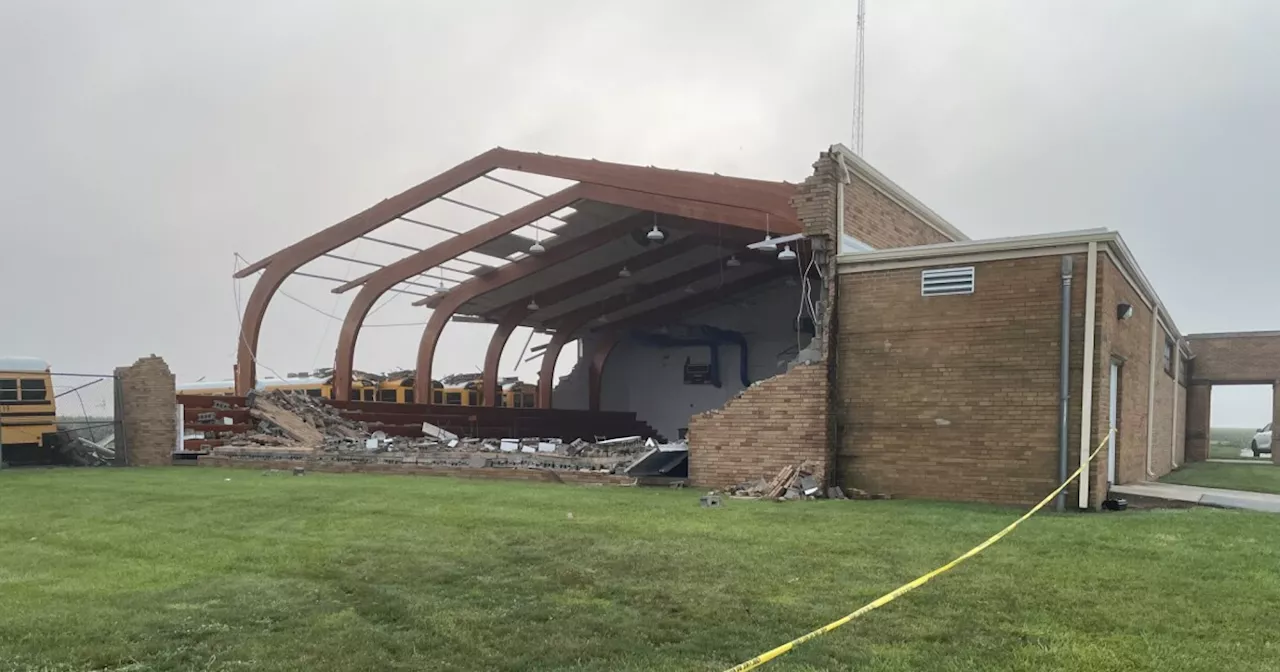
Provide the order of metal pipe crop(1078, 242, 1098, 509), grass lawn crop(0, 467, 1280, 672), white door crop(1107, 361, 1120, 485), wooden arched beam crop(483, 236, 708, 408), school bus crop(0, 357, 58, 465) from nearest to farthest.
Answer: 1. grass lawn crop(0, 467, 1280, 672)
2. metal pipe crop(1078, 242, 1098, 509)
3. white door crop(1107, 361, 1120, 485)
4. school bus crop(0, 357, 58, 465)
5. wooden arched beam crop(483, 236, 708, 408)

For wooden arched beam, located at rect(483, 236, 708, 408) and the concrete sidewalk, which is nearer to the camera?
the concrete sidewalk

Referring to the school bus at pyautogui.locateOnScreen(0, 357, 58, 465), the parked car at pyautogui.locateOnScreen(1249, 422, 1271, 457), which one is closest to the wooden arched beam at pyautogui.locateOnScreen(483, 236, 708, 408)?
the school bus at pyautogui.locateOnScreen(0, 357, 58, 465)

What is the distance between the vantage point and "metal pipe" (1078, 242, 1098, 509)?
1057cm

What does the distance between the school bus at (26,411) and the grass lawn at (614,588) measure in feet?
29.9

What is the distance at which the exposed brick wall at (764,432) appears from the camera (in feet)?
41.3

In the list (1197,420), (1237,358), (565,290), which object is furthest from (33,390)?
(1237,358)

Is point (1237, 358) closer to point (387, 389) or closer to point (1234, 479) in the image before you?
point (1234, 479)

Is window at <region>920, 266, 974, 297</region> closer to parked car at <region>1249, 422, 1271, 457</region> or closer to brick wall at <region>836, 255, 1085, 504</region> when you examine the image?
brick wall at <region>836, 255, 1085, 504</region>

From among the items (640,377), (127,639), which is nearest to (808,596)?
(127,639)

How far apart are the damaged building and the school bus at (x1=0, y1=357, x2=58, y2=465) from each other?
4943 millimetres

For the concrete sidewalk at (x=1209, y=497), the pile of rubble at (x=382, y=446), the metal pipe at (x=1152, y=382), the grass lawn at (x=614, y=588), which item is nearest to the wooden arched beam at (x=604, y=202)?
the pile of rubble at (x=382, y=446)

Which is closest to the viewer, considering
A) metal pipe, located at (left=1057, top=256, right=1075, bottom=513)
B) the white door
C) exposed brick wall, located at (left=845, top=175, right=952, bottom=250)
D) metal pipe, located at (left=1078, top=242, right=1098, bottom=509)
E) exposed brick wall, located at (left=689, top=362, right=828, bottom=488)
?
metal pipe, located at (left=1078, top=242, right=1098, bottom=509)

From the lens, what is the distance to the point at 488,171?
18.7 meters

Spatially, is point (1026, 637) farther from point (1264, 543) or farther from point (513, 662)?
point (1264, 543)
